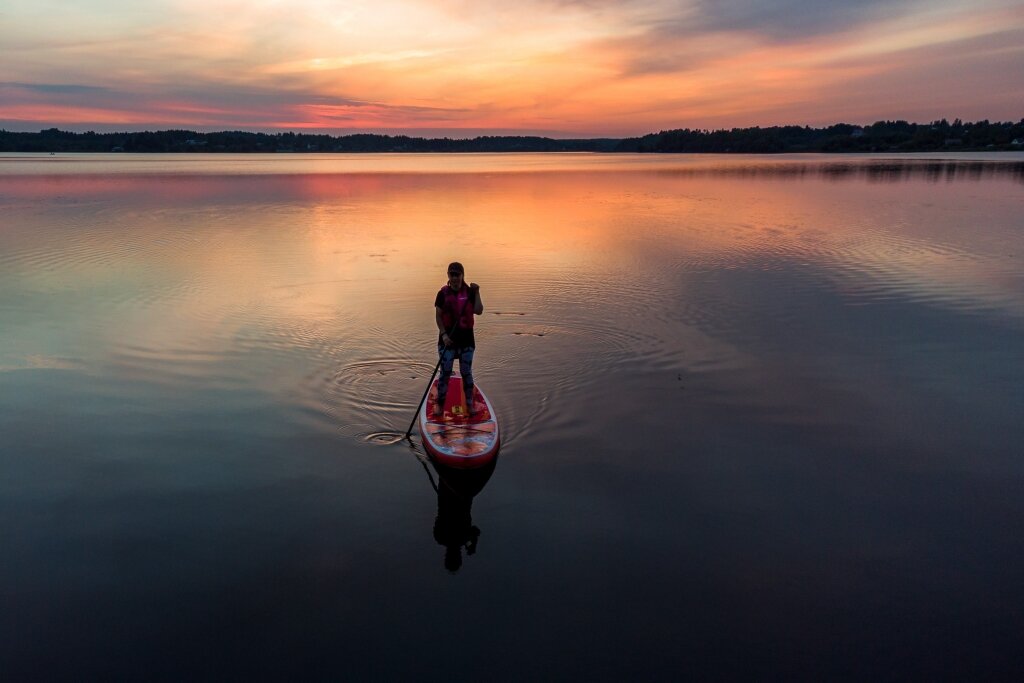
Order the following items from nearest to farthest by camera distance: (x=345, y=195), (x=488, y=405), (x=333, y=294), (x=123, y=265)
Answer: (x=488, y=405)
(x=333, y=294)
(x=123, y=265)
(x=345, y=195)

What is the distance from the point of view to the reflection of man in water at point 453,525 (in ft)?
26.9

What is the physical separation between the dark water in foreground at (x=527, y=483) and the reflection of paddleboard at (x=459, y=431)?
1.18 ft

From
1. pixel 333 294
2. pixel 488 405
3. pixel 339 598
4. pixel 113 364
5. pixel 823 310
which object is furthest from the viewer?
pixel 333 294

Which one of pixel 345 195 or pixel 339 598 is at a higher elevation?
pixel 345 195

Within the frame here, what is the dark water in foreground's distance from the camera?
6684 millimetres

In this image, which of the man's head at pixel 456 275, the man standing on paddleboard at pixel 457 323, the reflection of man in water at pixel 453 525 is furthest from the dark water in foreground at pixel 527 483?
the man's head at pixel 456 275

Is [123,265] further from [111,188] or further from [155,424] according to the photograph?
[111,188]

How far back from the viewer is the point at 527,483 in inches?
379

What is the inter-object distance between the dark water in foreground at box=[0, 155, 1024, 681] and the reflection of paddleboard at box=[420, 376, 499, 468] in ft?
1.18

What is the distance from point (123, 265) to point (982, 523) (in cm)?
2666

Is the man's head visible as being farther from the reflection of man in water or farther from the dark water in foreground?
the reflection of man in water

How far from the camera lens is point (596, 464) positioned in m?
10.2

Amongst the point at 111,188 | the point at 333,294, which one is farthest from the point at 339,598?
the point at 111,188

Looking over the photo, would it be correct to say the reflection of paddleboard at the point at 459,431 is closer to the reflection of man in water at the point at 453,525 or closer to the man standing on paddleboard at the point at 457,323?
the man standing on paddleboard at the point at 457,323
